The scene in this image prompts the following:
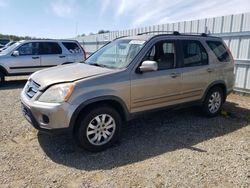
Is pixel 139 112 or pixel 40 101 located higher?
pixel 40 101

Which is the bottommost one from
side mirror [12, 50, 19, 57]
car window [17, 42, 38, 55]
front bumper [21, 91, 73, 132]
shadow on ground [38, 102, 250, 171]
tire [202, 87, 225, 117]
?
shadow on ground [38, 102, 250, 171]

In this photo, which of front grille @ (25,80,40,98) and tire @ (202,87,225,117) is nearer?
front grille @ (25,80,40,98)

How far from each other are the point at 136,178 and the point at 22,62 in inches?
335

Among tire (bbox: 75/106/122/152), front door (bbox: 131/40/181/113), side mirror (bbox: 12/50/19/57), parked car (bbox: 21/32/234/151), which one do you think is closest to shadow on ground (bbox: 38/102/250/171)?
tire (bbox: 75/106/122/152)

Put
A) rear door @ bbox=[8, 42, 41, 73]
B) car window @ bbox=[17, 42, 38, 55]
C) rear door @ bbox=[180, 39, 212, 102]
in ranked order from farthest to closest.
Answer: car window @ bbox=[17, 42, 38, 55]
rear door @ bbox=[8, 42, 41, 73]
rear door @ bbox=[180, 39, 212, 102]

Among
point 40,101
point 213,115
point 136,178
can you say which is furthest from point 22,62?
point 136,178

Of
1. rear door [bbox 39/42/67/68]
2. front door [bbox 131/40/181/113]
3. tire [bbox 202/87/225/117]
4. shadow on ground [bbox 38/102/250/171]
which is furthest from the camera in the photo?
rear door [bbox 39/42/67/68]

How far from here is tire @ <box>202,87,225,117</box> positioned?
580 centimetres

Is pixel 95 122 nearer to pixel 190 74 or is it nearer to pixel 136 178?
pixel 136 178

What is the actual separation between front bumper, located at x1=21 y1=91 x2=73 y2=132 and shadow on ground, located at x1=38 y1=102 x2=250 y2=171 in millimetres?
532

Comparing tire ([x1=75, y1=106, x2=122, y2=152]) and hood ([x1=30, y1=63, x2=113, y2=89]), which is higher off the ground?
hood ([x1=30, y1=63, x2=113, y2=89])

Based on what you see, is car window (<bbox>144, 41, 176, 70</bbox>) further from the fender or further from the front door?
the fender

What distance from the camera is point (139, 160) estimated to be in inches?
152

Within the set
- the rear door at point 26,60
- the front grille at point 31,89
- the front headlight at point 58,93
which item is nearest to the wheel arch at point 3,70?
the rear door at point 26,60
